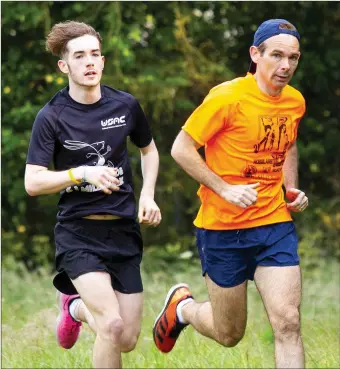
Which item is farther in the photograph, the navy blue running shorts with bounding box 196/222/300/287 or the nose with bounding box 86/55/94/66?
the navy blue running shorts with bounding box 196/222/300/287

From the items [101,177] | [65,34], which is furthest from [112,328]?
[65,34]

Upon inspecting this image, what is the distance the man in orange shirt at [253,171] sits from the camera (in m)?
6.42

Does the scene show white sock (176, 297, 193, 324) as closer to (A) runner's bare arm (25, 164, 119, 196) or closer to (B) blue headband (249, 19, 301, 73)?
(A) runner's bare arm (25, 164, 119, 196)

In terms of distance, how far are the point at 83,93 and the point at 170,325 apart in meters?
2.04

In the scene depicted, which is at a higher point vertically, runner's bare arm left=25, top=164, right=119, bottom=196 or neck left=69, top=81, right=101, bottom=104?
neck left=69, top=81, right=101, bottom=104

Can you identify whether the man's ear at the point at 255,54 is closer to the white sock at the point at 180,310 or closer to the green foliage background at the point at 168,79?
the white sock at the point at 180,310

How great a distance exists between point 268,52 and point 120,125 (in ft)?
3.13

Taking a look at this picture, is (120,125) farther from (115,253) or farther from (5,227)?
(5,227)

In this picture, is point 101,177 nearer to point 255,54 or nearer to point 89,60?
point 89,60

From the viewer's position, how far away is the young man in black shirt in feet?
20.5

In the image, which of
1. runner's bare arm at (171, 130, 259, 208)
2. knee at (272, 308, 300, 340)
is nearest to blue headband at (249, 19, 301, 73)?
runner's bare arm at (171, 130, 259, 208)

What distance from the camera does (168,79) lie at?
13812mm

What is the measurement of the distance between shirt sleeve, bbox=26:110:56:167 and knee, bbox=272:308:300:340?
1.55 m

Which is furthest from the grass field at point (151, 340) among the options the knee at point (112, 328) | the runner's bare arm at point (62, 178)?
the runner's bare arm at point (62, 178)
